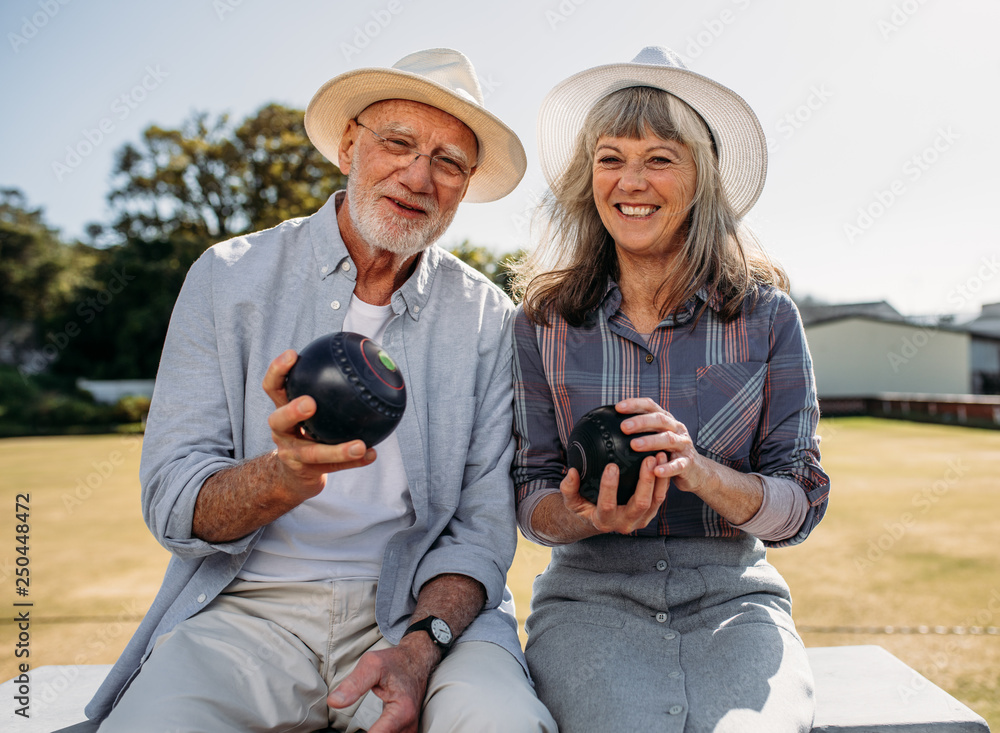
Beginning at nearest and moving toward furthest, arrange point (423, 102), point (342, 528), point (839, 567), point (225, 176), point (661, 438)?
point (661, 438)
point (342, 528)
point (423, 102)
point (839, 567)
point (225, 176)

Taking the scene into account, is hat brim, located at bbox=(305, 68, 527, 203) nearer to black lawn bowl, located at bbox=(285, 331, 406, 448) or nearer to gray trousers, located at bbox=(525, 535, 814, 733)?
black lawn bowl, located at bbox=(285, 331, 406, 448)

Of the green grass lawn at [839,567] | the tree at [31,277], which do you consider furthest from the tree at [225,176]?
the green grass lawn at [839,567]

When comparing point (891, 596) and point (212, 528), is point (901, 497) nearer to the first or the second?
point (891, 596)

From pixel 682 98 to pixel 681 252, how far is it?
1.87ft

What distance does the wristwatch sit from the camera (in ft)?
7.70

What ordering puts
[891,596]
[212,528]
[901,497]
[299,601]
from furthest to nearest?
[901,497] < [891,596] < [299,601] < [212,528]

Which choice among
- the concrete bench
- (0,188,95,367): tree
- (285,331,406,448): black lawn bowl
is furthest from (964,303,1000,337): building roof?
(285,331,406,448): black lawn bowl

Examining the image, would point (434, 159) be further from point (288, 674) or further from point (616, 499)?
point (288, 674)

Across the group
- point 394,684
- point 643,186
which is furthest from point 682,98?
point 394,684

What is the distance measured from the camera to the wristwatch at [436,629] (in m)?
2.35

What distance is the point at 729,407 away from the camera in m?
2.69

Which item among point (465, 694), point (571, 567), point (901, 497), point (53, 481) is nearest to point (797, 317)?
point (571, 567)

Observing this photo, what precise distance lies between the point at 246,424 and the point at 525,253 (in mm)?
1519

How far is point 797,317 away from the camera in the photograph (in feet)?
9.32
